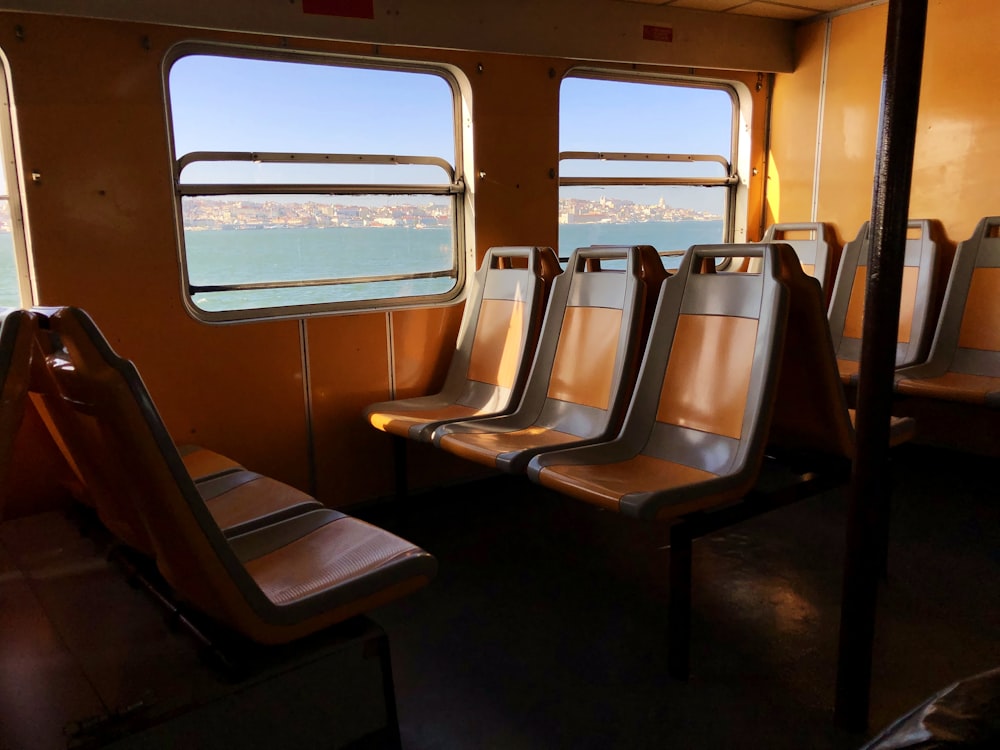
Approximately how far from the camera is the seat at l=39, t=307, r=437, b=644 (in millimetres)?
1580

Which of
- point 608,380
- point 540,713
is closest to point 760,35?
point 608,380

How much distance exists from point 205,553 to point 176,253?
7.08 ft

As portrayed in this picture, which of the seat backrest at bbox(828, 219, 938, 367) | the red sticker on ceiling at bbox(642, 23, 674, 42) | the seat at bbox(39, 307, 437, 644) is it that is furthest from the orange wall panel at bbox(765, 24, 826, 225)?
the seat at bbox(39, 307, 437, 644)

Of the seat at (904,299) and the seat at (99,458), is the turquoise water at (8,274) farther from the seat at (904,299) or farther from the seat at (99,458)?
the seat at (904,299)

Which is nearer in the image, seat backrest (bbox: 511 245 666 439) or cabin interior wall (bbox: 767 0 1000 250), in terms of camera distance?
seat backrest (bbox: 511 245 666 439)

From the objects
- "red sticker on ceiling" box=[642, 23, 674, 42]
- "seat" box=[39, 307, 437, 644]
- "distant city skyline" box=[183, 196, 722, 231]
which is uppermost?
"red sticker on ceiling" box=[642, 23, 674, 42]

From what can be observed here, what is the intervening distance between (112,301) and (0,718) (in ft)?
6.47

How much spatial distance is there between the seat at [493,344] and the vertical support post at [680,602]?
144 cm

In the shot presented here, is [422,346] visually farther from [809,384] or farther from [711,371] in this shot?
[809,384]

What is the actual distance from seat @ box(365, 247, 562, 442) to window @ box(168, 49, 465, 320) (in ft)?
0.86

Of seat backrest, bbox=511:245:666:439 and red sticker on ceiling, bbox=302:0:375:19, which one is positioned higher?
red sticker on ceiling, bbox=302:0:375:19

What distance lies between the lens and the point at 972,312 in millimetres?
4242

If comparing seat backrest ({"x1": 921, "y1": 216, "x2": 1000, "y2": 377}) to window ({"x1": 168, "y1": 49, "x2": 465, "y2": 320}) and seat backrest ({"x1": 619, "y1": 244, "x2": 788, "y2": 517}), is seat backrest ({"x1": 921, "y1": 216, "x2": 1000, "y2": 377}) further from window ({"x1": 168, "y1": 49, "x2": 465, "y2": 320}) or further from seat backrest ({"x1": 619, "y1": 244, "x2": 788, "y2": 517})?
window ({"x1": 168, "y1": 49, "x2": 465, "y2": 320})

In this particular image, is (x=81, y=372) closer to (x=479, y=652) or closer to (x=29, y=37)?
(x=479, y=652)
